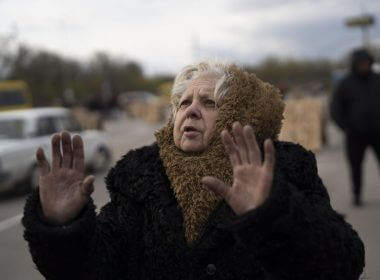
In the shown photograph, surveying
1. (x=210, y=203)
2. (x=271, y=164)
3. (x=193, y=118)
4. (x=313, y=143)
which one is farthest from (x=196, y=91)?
(x=313, y=143)

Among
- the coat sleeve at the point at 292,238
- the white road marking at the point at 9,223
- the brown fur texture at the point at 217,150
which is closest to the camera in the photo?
the coat sleeve at the point at 292,238

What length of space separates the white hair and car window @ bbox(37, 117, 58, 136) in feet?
27.0

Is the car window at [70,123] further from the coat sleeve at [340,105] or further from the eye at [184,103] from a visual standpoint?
the eye at [184,103]

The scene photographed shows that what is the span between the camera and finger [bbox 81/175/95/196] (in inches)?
74.3

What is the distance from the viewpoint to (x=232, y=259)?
6.31 feet

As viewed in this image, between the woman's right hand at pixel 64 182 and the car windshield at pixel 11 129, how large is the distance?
833cm

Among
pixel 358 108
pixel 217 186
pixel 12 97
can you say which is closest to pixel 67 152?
pixel 217 186

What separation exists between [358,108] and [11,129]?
6.08 metres

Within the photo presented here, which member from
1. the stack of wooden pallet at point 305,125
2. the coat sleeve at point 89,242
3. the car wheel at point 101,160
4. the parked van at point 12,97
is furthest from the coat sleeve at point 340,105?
the parked van at point 12,97

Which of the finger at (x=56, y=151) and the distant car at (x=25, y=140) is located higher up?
the finger at (x=56, y=151)

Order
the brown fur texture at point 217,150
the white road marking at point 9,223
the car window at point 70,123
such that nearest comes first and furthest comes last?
the brown fur texture at point 217,150, the white road marking at point 9,223, the car window at point 70,123

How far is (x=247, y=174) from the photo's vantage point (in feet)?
5.48

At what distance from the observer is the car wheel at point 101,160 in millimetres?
12119

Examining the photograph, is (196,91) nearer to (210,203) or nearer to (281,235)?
(210,203)
